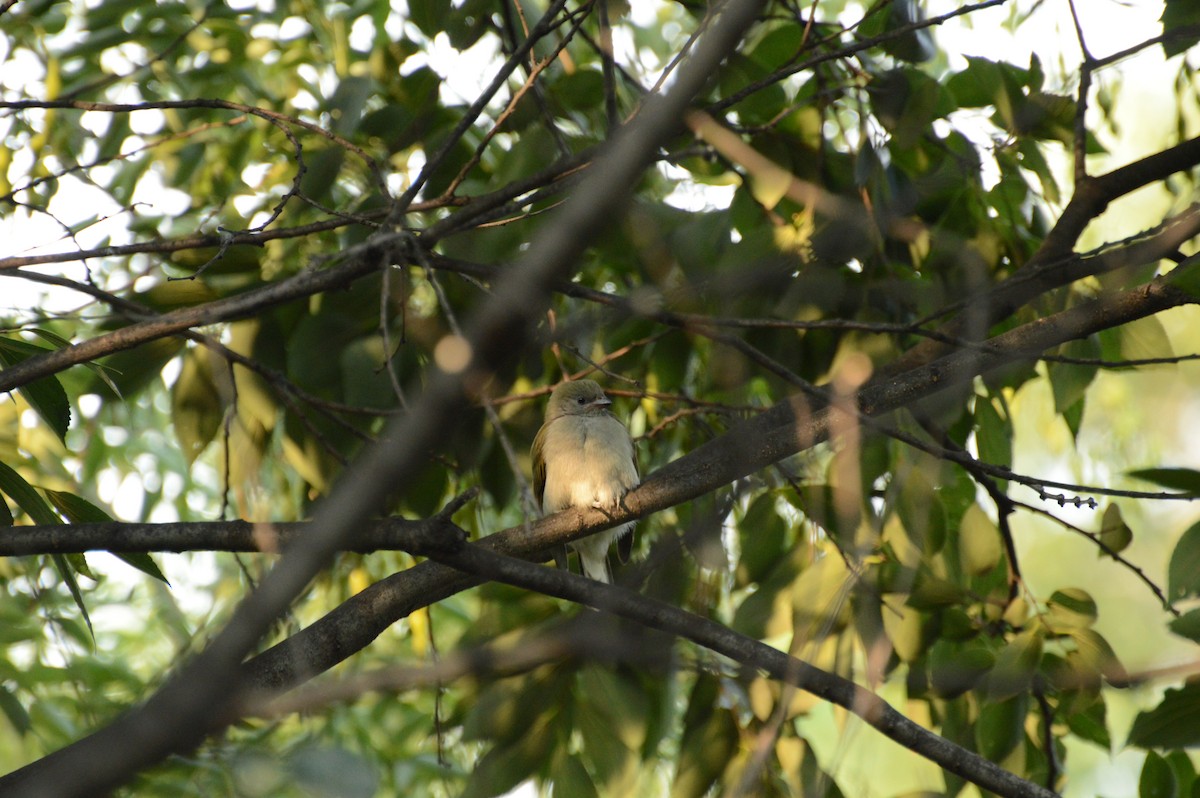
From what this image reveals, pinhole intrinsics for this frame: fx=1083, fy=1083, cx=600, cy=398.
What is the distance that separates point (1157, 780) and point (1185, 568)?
702 millimetres

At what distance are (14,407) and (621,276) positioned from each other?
2.70 m

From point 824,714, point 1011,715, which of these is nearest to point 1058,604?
point 1011,715

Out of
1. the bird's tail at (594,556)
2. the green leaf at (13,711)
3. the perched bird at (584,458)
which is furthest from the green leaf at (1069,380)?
the green leaf at (13,711)

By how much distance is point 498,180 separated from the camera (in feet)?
14.4

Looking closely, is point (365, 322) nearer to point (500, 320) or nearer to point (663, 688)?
point (663, 688)

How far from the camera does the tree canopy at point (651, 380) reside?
3.11 metres

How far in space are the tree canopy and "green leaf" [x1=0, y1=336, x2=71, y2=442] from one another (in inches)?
0.5

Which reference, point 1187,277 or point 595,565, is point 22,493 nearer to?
point 1187,277

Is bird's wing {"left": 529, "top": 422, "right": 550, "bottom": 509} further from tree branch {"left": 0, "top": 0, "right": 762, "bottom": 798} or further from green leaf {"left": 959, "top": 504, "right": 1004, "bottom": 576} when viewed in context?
tree branch {"left": 0, "top": 0, "right": 762, "bottom": 798}

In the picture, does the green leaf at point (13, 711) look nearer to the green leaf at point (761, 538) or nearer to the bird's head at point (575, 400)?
the green leaf at point (761, 538)

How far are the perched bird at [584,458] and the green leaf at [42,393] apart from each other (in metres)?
2.56

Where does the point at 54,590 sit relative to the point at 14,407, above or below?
below

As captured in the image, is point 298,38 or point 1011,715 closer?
point 1011,715

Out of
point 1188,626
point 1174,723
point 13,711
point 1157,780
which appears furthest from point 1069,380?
point 13,711
